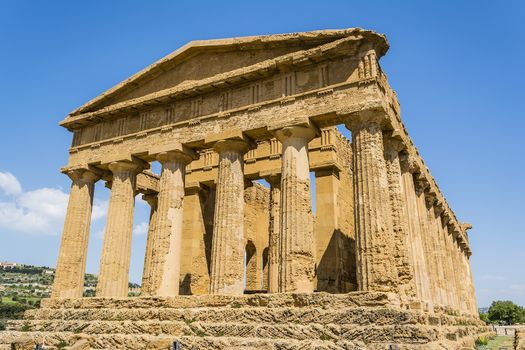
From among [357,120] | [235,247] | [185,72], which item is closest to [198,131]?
[185,72]

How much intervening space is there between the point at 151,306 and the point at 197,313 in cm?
227

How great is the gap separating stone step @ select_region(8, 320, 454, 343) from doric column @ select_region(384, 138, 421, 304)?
102 inches

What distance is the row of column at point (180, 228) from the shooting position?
13.3 m

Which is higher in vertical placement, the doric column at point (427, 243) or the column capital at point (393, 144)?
the column capital at point (393, 144)

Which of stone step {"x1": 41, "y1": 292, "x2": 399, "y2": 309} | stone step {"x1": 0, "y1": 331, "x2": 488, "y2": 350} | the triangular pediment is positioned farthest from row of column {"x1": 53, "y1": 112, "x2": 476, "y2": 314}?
the triangular pediment

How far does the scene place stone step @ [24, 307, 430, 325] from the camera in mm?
10406

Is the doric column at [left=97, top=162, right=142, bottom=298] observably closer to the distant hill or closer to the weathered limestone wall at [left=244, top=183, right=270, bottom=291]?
the weathered limestone wall at [left=244, top=183, right=270, bottom=291]

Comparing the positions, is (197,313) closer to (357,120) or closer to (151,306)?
(151,306)

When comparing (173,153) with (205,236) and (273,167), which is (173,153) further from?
(205,236)

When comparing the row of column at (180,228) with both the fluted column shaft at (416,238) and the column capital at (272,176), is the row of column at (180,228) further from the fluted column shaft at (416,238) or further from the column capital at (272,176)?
the fluted column shaft at (416,238)

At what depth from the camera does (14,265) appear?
129 metres

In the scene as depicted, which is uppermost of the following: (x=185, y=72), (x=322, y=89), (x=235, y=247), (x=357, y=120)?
(x=185, y=72)

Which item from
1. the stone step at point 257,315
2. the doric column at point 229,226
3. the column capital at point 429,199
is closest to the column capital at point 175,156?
the doric column at point 229,226

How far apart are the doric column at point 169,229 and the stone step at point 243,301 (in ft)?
2.70
